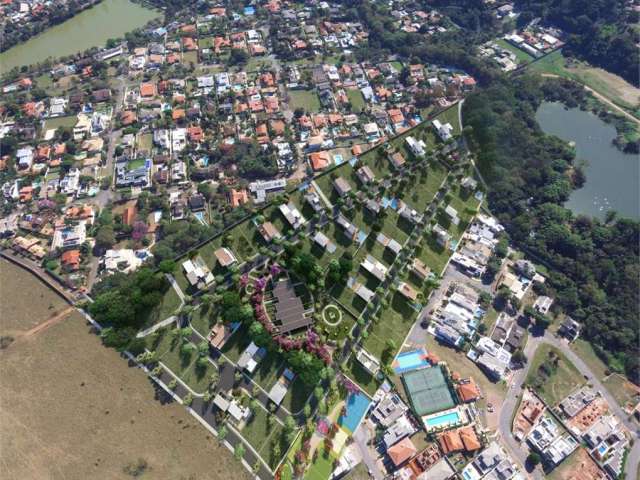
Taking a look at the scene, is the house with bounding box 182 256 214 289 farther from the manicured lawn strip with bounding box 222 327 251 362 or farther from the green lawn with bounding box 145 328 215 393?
the manicured lawn strip with bounding box 222 327 251 362

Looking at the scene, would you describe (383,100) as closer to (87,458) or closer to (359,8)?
(359,8)

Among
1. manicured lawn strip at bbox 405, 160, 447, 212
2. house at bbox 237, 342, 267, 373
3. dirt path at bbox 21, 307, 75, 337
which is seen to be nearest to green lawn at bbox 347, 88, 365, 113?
manicured lawn strip at bbox 405, 160, 447, 212

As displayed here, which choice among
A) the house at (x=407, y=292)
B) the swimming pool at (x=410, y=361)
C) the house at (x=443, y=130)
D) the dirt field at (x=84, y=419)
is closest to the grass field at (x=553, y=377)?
the swimming pool at (x=410, y=361)

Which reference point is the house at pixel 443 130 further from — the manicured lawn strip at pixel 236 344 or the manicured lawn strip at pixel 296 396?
the manicured lawn strip at pixel 296 396

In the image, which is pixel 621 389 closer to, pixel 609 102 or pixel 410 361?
pixel 410 361

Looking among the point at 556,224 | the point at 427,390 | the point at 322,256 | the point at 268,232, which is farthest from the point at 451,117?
the point at 427,390

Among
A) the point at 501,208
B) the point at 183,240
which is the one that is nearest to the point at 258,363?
the point at 183,240
